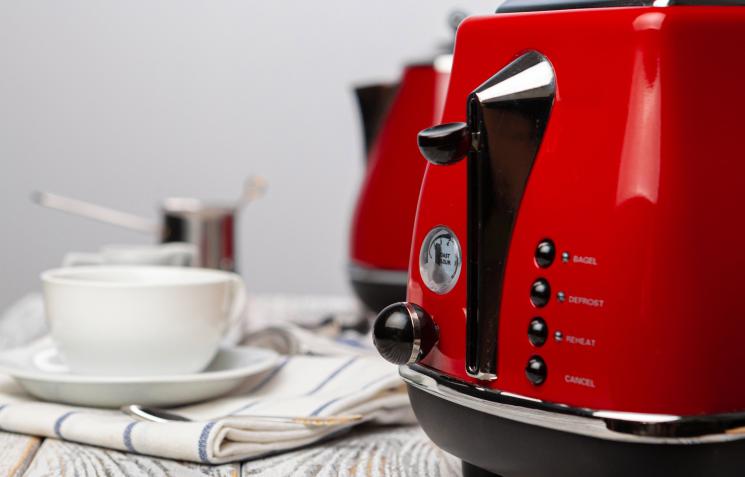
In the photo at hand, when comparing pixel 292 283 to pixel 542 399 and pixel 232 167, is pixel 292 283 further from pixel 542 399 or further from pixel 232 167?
pixel 542 399

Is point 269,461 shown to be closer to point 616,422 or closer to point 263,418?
point 263,418

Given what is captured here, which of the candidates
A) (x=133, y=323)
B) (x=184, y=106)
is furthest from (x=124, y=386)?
(x=184, y=106)

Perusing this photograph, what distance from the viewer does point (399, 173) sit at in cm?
86

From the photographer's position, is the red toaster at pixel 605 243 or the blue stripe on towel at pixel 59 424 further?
the blue stripe on towel at pixel 59 424

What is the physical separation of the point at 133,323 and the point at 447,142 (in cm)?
27

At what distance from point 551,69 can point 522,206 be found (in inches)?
2.3

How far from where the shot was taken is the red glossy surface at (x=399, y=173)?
0.85 meters

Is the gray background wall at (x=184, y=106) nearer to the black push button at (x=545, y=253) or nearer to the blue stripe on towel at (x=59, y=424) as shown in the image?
the blue stripe on towel at (x=59, y=424)

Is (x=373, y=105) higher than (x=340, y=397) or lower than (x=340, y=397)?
higher

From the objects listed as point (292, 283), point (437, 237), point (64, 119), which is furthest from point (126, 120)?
point (437, 237)

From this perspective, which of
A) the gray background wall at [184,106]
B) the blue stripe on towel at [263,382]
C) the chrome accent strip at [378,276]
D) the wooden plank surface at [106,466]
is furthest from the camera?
the gray background wall at [184,106]

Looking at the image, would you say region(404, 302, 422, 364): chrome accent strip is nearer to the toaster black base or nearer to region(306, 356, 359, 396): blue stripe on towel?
the toaster black base

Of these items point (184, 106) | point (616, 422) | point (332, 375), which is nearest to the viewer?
point (616, 422)

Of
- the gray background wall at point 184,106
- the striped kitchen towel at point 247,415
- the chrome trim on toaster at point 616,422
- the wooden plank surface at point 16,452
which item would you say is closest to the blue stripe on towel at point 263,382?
the striped kitchen towel at point 247,415
